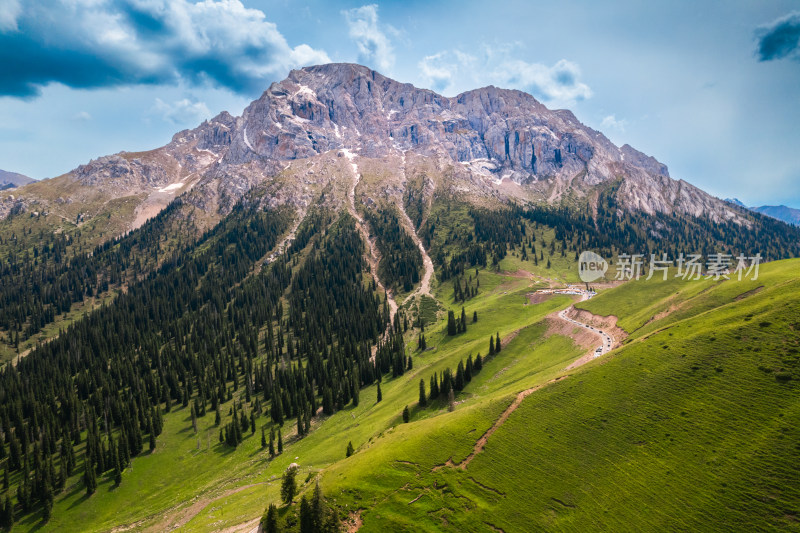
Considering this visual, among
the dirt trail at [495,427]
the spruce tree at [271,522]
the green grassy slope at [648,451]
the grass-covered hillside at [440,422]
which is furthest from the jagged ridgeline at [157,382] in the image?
the green grassy slope at [648,451]

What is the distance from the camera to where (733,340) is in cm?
5728

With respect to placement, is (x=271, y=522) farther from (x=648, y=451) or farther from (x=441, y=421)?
(x=648, y=451)

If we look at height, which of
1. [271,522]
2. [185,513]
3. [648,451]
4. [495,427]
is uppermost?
[648,451]

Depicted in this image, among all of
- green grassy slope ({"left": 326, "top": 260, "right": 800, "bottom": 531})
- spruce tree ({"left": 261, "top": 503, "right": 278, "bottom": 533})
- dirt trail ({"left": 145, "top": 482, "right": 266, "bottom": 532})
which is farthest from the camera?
dirt trail ({"left": 145, "top": 482, "right": 266, "bottom": 532})

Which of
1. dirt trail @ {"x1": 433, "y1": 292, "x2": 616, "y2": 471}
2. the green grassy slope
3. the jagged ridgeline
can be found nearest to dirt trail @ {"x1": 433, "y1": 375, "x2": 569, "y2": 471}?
dirt trail @ {"x1": 433, "y1": 292, "x2": 616, "y2": 471}

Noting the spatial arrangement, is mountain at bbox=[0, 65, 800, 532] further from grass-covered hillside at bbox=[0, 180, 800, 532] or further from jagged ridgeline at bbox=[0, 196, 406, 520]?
jagged ridgeline at bbox=[0, 196, 406, 520]

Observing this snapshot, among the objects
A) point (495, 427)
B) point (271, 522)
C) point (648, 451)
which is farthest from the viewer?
point (495, 427)

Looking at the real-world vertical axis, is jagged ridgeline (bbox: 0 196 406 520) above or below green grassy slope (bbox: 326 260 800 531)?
below

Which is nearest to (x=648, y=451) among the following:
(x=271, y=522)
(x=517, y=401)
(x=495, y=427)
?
(x=517, y=401)

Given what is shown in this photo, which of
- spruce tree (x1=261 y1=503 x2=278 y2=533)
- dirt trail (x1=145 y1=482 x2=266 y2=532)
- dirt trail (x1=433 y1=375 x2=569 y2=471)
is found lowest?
dirt trail (x1=145 y1=482 x2=266 y2=532)

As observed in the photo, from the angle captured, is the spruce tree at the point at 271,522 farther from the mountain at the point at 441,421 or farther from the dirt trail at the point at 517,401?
the dirt trail at the point at 517,401

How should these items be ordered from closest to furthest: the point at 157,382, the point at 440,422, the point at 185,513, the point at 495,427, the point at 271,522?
1. the point at 271,522
2. the point at 495,427
3. the point at 440,422
4. the point at 185,513
5. the point at 157,382

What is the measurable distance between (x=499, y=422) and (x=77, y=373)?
623 feet

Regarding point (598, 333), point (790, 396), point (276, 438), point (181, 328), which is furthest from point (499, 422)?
point (181, 328)
